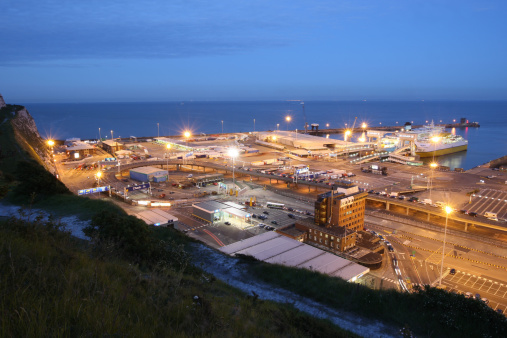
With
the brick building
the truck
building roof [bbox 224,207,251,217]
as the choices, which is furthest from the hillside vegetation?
the truck

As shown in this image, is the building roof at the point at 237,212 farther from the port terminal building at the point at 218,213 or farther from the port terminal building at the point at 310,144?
the port terminal building at the point at 310,144

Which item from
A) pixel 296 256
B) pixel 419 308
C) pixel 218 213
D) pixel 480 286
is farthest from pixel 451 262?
pixel 218 213

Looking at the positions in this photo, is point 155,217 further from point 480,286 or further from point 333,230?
point 480,286

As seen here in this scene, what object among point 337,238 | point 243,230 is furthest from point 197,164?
point 337,238

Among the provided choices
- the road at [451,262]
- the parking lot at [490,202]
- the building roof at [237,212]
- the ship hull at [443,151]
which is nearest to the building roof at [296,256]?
the road at [451,262]

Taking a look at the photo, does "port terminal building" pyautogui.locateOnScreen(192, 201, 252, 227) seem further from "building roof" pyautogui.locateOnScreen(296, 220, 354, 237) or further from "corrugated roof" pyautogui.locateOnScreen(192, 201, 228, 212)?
"building roof" pyautogui.locateOnScreen(296, 220, 354, 237)

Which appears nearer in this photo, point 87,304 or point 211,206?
point 87,304

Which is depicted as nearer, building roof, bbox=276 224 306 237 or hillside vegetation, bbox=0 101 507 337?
hillside vegetation, bbox=0 101 507 337
